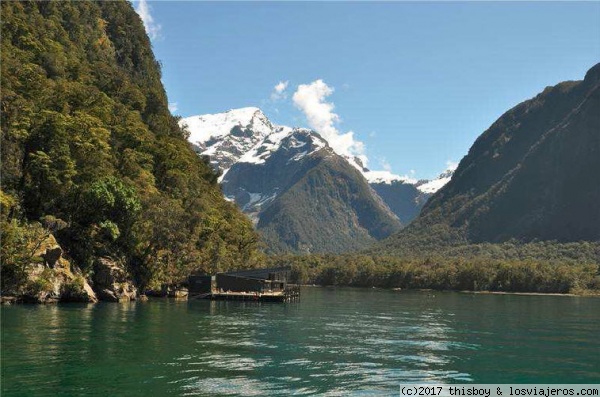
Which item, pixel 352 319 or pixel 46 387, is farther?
pixel 352 319

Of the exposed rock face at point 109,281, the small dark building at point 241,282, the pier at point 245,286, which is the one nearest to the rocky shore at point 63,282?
the exposed rock face at point 109,281

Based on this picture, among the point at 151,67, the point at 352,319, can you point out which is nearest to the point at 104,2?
the point at 151,67

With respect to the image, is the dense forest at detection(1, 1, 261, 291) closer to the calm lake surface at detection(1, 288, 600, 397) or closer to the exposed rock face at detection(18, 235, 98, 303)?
the exposed rock face at detection(18, 235, 98, 303)

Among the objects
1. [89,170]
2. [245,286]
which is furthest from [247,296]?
[89,170]

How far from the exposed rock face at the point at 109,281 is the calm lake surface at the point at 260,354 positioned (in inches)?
617

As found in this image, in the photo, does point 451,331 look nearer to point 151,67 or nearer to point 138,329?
point 138,329

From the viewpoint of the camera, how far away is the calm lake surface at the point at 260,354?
32.6 meters

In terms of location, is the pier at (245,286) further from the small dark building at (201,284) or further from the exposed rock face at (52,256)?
the exposed rock face at (52,256)

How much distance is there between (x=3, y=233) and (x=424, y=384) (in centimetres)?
5477

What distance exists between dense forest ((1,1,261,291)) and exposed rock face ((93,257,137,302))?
169 cm

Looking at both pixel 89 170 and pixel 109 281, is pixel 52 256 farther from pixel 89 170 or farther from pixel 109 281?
pixel 89 170

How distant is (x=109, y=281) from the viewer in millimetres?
88875

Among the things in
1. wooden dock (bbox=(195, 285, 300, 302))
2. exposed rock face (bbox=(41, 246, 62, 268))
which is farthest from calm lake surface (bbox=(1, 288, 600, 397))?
wooden dock (bbox=(195, 285, 300, 302))

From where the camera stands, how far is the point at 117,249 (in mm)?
94875
